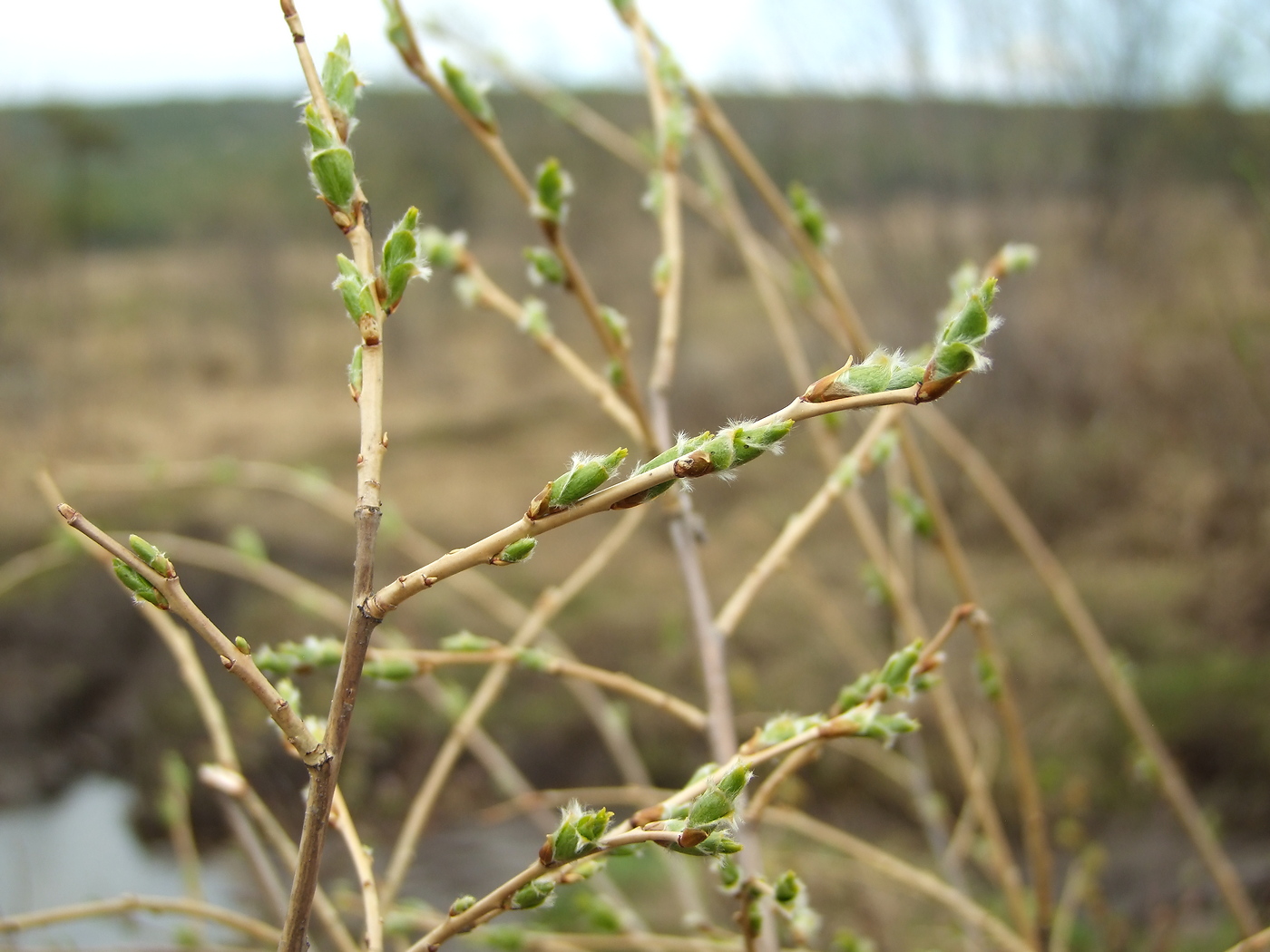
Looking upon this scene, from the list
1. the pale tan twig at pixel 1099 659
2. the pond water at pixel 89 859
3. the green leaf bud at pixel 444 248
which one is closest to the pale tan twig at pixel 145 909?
the green leaf bud at pixel 444 248

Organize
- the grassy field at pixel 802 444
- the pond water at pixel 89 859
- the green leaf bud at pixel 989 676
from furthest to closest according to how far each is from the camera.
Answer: the grassy field at pixel 802 444 < the pond water at pixel 89 859 < the green leaf bud at pixel 989 676

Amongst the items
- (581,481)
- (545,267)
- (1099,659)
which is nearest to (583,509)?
(581,481)

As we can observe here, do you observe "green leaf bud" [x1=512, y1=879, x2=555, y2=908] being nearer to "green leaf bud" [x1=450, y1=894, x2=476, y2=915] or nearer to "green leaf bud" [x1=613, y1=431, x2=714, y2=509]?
"green leaf bud" [x1=450, y1=894, x2=476, y2=915]

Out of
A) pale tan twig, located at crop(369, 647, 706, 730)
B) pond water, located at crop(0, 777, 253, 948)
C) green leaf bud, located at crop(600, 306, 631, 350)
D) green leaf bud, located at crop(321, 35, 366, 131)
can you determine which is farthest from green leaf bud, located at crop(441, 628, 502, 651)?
pond water, located at crop(0, 777, 253, 948)

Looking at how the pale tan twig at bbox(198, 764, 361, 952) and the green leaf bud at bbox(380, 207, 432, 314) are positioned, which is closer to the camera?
the green leaf bud at bbox(380, 207, 432, 314)

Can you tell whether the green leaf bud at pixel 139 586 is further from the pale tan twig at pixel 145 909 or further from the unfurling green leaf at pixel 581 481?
the pale tan twig at pixel 145 909

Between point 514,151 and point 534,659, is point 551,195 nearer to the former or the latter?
point 534,659

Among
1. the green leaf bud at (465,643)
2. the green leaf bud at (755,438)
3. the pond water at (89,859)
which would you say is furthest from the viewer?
the pond water at (89,859)
